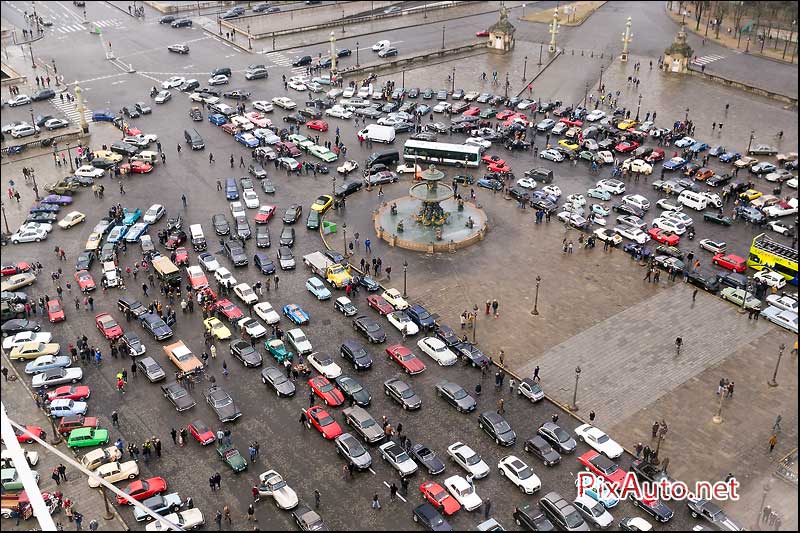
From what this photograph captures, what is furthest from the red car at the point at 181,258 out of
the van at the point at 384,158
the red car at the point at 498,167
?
the red car at the point at 498,167

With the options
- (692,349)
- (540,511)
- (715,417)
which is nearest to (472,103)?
(692,349)

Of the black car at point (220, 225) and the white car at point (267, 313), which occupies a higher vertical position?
the black car at point (220, 225)

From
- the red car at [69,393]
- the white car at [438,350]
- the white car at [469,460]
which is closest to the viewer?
the white car at [469,460]

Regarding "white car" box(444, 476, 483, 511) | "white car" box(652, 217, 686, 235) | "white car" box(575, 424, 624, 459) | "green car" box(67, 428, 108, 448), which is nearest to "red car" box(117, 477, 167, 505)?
"green car" box(67, 428, 108, 448)

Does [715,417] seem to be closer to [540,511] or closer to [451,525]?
[540,511]

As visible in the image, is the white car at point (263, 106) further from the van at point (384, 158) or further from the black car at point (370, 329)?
the black car at point (370, 329)

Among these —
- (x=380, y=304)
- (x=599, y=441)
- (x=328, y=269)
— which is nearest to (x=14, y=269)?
(x=328, y=269)

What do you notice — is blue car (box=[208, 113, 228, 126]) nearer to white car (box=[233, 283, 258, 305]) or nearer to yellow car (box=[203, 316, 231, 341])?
white car (box=[233, 283, 258, 305])
